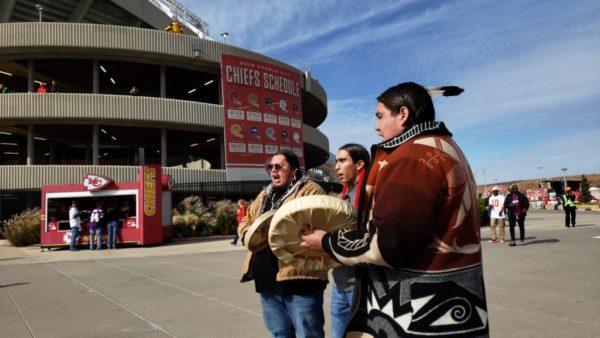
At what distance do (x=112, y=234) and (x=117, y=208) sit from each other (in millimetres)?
1030

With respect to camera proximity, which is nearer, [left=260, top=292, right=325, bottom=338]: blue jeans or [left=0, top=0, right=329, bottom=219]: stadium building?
[left=260, top=292, right=325, bottom=338]: blue jeans

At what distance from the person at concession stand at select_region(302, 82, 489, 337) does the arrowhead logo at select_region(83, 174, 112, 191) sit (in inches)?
676

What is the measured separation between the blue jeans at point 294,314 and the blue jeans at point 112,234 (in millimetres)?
15349

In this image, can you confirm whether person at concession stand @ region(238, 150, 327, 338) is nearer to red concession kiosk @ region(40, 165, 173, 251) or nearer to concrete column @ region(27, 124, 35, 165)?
red concession kiosk @ region(40, 165, 173, 251)

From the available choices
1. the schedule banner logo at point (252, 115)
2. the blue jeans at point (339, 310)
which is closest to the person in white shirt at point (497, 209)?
the blue jeans at point (339, 310)

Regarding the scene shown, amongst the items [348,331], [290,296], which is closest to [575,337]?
[290,296]

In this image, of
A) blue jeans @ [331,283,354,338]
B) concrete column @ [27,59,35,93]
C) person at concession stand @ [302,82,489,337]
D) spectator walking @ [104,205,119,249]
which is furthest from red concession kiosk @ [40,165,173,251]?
person at concession stand @ [302,82,489,337]

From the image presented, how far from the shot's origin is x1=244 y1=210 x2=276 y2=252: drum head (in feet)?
9.80

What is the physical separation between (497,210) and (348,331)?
1300cm

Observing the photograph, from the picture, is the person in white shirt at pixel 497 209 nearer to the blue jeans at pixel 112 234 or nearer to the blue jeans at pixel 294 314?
the blue jeans at pixel 294 314

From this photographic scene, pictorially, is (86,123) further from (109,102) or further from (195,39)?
(195,39)

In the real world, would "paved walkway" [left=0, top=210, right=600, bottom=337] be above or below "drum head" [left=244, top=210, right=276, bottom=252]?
below

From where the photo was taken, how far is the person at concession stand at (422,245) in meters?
1.71

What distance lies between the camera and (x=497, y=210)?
1372 centimetres
